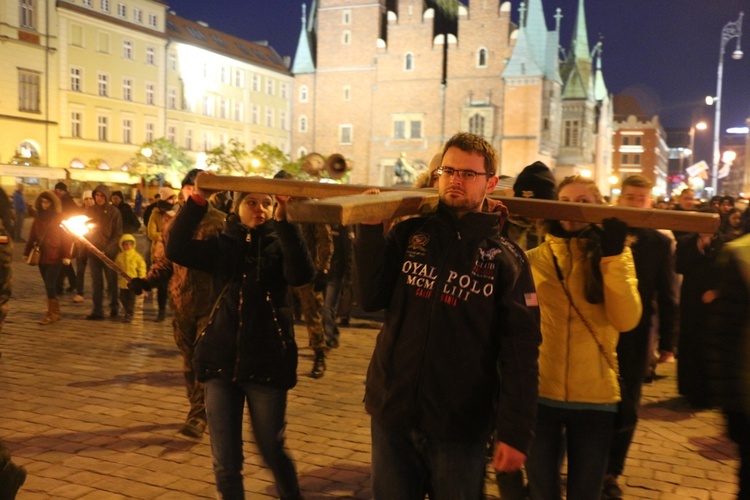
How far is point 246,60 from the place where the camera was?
69188mm

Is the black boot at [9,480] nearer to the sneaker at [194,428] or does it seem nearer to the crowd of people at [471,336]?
the crowd of people at [471,336]

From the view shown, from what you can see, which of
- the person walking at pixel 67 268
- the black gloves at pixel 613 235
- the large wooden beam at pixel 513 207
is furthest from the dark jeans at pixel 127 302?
the black gloves at pixel 613 235

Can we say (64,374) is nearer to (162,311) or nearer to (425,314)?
(162,311)

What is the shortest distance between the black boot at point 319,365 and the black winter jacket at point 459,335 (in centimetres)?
539

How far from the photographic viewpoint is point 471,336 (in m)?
2.74

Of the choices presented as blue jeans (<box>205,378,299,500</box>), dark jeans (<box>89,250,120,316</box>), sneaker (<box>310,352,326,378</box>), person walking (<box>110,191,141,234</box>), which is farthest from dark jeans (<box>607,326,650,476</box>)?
person walking (<box>110,191,141,234</box>)

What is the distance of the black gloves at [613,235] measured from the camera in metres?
3.12

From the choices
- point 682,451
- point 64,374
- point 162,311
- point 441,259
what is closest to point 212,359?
point 441,259

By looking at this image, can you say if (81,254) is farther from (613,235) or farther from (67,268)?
(613,235)

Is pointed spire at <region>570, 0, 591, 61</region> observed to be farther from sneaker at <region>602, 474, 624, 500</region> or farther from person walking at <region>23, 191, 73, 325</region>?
sneaker at <region>602, 474, 624, 500</region>

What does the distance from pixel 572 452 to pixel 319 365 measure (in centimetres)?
503

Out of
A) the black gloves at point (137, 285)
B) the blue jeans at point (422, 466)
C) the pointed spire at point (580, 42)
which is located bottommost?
the blue jeans at point (422, 466)

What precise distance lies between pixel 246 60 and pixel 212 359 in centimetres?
6844

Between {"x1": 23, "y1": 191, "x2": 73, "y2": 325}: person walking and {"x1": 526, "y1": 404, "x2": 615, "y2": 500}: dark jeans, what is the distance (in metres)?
9.16
